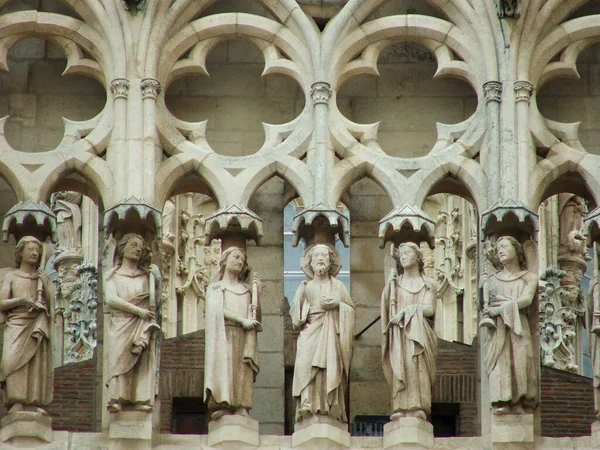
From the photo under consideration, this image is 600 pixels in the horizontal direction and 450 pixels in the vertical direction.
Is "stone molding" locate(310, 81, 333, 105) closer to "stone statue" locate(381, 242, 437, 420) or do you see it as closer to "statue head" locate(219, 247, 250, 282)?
"statue head" locate(219, 247, 250, 282)

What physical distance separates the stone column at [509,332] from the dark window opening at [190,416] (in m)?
3.14

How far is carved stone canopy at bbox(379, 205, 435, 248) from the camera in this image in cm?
2948

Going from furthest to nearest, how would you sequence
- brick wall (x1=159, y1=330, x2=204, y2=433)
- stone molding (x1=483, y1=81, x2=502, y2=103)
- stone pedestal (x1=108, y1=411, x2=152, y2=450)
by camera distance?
1. brick wall (x1=159, y1=330, x2=204, y2=433)
2. stone molding (x1=483, y1=81, x2=502, y2=103)
3. stone pedestal (x1=108, y1=411, x2=152, y2=450)

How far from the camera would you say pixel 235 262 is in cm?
2934

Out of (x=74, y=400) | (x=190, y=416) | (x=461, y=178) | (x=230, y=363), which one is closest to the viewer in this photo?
(x=230, y=363)

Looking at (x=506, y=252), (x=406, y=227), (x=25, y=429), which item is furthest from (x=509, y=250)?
Result: (x=25, y=429)

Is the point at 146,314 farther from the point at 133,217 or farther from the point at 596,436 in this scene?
the point at 596,436

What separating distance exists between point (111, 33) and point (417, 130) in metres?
2.81

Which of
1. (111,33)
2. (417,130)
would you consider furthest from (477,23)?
(111,33)

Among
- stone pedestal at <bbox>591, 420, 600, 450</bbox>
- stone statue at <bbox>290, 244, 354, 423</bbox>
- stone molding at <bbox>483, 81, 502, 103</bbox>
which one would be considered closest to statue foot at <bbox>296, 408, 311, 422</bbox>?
stone statue at <bbox>290, 244, 354, 423</bbox>

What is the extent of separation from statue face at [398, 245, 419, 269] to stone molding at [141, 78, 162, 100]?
8.32ft

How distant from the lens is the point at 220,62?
31.2m

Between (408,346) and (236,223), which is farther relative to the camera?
(236,223)

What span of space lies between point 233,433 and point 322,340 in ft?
3.48
